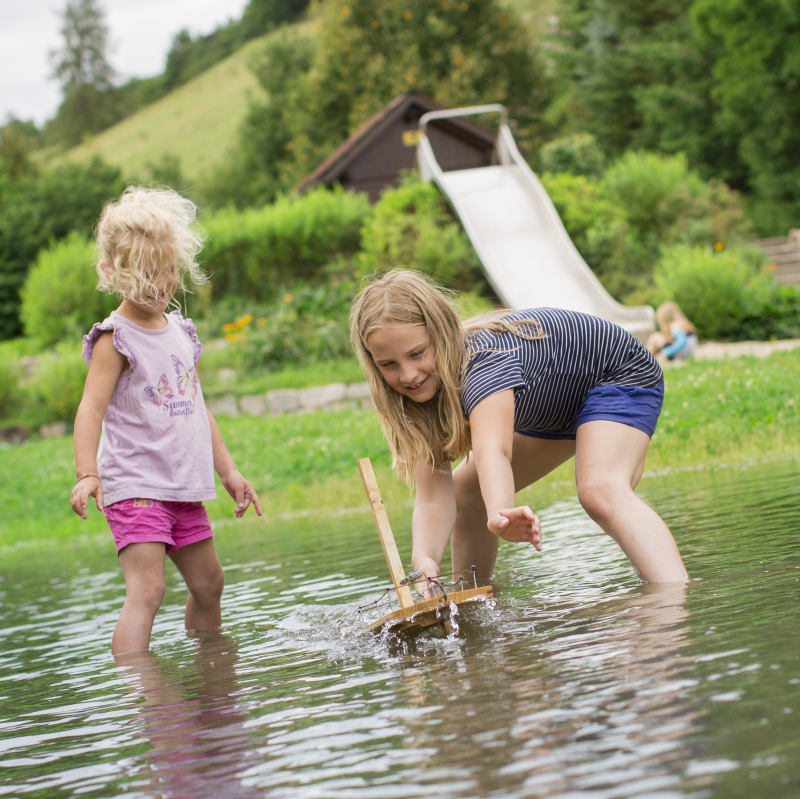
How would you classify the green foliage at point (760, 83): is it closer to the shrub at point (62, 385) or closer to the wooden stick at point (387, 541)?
the shrub at point (62, 385)

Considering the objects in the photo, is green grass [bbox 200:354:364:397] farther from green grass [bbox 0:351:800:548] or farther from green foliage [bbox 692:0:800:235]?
green foliage [bbox 692:0:800:235]

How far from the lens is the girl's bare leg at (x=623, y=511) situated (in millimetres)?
3117

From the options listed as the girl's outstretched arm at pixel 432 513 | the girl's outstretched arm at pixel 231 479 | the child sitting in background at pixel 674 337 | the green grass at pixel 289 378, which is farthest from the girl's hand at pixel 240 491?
the green grass at pixel 289 378

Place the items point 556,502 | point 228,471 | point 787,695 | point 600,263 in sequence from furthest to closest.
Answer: point 600,263 → point 556,502 → point 228,471 → point 787,695

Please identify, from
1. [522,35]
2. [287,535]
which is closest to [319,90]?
[522,35]

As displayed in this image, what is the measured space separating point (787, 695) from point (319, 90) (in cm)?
4000

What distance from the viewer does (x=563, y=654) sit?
2.41 meters

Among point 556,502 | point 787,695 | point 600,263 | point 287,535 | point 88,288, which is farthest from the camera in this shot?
point 88,288

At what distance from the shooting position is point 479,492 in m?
3.82

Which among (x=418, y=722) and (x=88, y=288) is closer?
(x=418, y=722)

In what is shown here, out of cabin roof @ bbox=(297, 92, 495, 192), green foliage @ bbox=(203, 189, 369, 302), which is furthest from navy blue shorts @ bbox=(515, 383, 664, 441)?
cabin roof @ bbox=(297, 92, 495, 192)

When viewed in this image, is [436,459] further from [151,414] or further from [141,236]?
[141,236]

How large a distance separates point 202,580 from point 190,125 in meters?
73.1

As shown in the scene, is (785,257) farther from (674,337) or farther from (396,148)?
(396,148)
